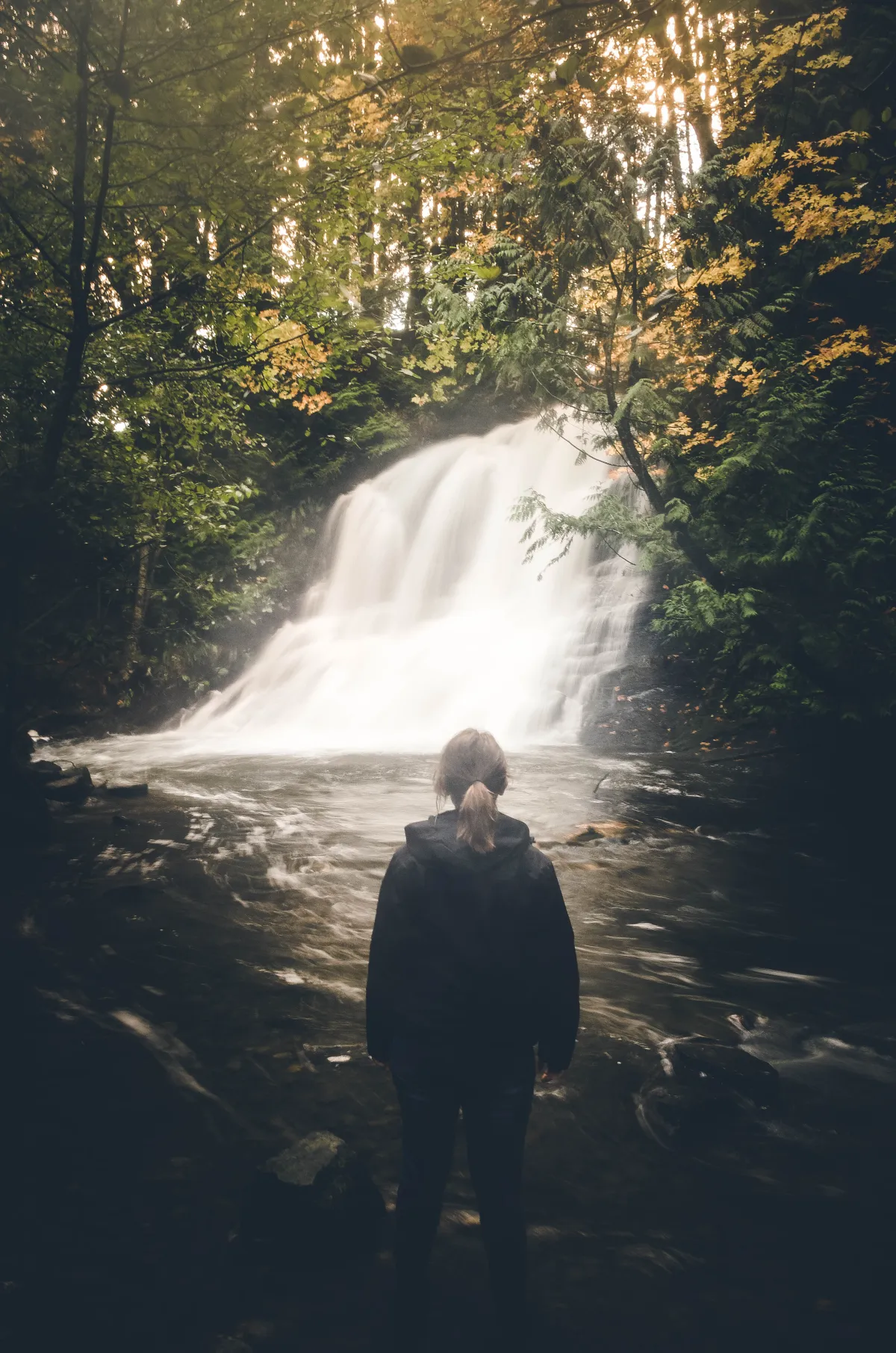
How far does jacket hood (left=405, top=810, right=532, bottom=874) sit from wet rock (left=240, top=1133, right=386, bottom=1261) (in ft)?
5.34

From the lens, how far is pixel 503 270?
12.4 m

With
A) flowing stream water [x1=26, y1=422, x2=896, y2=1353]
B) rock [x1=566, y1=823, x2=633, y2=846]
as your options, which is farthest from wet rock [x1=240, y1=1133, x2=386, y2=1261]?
rock [x1=566, y1=823, x2=633, y2=846]

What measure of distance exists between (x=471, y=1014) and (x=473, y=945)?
20 cm

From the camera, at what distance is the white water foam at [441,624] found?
53.0 feet

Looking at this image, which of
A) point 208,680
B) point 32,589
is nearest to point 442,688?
point 208,680

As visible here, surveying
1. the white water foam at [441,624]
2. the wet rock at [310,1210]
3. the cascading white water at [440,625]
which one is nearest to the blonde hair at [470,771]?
the wet rock at [310,1210]

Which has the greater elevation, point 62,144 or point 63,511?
point 62,144

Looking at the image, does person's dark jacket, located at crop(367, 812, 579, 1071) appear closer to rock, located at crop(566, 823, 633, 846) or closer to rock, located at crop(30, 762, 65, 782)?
rock, located at crop(566, 823, 633, 846)

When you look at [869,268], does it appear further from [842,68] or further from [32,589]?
[32,589]

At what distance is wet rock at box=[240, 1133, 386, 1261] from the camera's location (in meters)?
2.78

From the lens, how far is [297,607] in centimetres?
2256

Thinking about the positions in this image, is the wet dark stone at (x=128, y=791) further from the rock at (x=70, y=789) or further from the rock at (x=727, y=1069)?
the rock at (x=727, y=1069)

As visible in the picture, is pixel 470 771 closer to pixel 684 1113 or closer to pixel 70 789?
pixel 684 1113

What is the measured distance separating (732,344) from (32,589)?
9793mm
